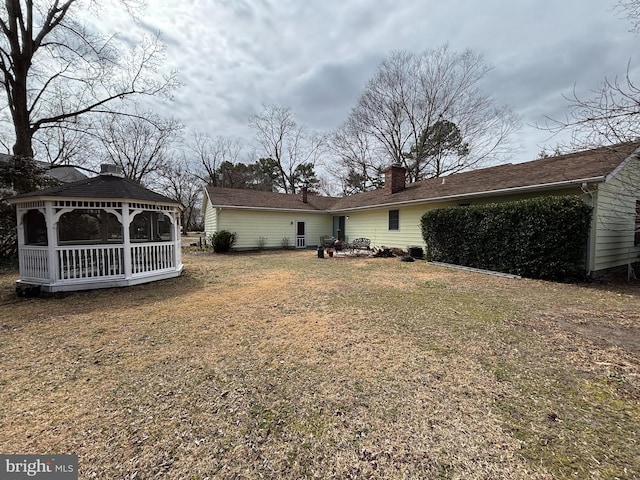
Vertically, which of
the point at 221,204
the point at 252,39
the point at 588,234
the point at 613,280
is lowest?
the point at 613,280

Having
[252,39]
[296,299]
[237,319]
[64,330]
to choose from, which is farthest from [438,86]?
[64,330]

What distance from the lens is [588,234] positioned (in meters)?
7.56

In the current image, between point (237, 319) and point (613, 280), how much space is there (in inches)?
412

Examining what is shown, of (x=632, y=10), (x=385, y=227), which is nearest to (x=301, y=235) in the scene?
(x=385, y=227)

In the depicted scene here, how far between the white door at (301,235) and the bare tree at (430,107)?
1201cm

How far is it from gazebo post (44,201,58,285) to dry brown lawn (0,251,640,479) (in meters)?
1.35

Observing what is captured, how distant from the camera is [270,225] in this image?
1781 centimetres

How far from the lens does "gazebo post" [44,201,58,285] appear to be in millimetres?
6520

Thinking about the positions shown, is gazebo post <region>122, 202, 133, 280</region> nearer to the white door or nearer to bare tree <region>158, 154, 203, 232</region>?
the white door

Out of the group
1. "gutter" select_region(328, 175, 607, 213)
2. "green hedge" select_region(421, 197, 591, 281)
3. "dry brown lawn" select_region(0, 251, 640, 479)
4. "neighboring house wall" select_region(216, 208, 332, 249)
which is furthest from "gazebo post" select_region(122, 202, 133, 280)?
"gutter" select_region(328, 175, 607, 213)

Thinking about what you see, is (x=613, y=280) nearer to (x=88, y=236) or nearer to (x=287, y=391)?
(x=287, y=391)

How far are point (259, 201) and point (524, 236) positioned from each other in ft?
47.3

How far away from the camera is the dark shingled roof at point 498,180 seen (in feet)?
24.6

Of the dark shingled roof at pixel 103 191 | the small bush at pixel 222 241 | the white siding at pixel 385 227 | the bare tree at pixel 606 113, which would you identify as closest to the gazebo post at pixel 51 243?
the dark shingled roof at pixel 103 191
